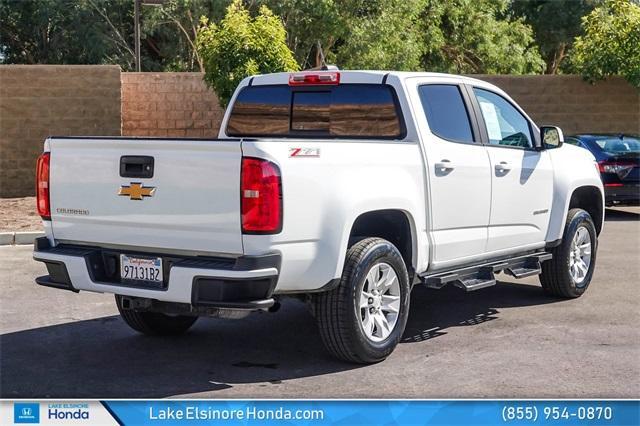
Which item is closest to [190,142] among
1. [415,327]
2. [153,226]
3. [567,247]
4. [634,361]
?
[153,226]

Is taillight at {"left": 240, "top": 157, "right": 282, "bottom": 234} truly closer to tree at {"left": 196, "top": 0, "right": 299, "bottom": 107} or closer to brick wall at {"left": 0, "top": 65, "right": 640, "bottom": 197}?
tree at {"left": 196, "top": 0, "right": 299, "bottom": 107}

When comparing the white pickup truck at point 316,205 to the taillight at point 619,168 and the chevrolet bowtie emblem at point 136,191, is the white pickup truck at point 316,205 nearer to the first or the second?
the chevrolet bowtie emblem at point 136,191

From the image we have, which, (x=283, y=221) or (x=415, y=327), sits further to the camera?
(x=415, y=327)

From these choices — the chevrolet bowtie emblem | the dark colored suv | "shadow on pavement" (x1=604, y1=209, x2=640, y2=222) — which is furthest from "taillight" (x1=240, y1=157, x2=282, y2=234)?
"shadow on pavement" (x1=604, y1=209, x2=640, y2=222)

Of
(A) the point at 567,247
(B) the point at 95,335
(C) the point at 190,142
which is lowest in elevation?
(B) the point at 95,335

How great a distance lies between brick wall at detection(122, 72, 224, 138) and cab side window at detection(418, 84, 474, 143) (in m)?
11.6

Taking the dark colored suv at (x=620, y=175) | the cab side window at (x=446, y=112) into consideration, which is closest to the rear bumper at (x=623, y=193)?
the dark colored suv at (x=620, y=175)

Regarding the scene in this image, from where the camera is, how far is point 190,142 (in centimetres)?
586

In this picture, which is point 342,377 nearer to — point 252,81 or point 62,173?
point 62,173

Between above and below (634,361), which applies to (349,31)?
above

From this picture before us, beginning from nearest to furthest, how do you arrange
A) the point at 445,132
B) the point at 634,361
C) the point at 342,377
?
the point at 342,377 → the point at 634,361 → the point at 445,132

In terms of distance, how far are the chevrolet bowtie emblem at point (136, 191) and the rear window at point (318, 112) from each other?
5.99 feet

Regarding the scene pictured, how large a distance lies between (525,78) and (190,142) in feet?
53.4

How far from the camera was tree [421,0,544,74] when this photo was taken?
26094 mm
